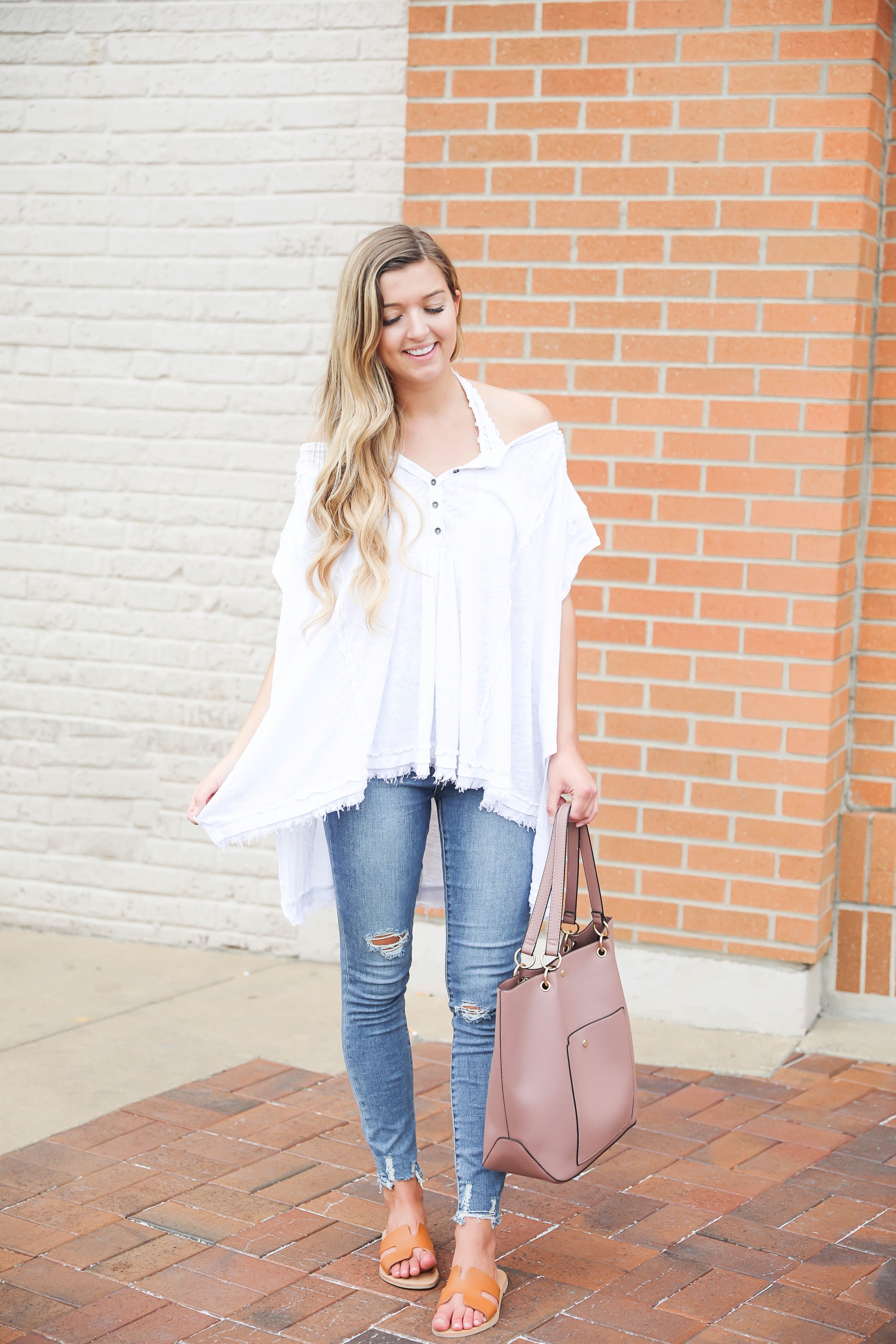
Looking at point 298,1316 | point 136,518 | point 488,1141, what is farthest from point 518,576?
point 136,518

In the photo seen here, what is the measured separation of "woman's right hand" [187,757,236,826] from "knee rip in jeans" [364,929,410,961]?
0.40 m

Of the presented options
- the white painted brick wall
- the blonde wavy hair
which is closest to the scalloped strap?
the blonde wavy hair

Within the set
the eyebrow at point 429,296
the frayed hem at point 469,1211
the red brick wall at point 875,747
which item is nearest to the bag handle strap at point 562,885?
the frayed hem at point 469,1211

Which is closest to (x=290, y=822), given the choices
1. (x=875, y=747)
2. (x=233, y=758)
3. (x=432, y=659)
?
(x=233, y=758)

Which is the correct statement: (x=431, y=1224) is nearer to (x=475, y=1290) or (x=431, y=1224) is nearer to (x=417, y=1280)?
(x=417, y=1280)

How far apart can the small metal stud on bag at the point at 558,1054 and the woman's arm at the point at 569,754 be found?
0.28 feet

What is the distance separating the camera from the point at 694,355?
4094mm

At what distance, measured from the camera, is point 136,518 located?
488 centimetres

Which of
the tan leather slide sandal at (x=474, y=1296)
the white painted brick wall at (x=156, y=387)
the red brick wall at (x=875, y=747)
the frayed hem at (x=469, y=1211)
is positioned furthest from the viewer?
the white painted brick wall at (x=156, y=387)

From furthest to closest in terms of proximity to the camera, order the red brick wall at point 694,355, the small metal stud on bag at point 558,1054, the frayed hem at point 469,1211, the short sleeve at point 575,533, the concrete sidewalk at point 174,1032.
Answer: the red brick wall at point 694,355 < the concrete sidewalk at point 174,1032 < the short sleeve at point 575,533 < the frayed hem at point 469,1211 < the small metal stud on bag at point 558,1054

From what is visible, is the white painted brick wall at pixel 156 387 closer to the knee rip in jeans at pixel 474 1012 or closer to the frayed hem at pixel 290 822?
the frayed hem at pixel 290 822

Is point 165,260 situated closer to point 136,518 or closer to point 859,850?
point 136,518

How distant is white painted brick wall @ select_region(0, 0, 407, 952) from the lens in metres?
4.62

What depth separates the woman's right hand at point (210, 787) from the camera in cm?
282
